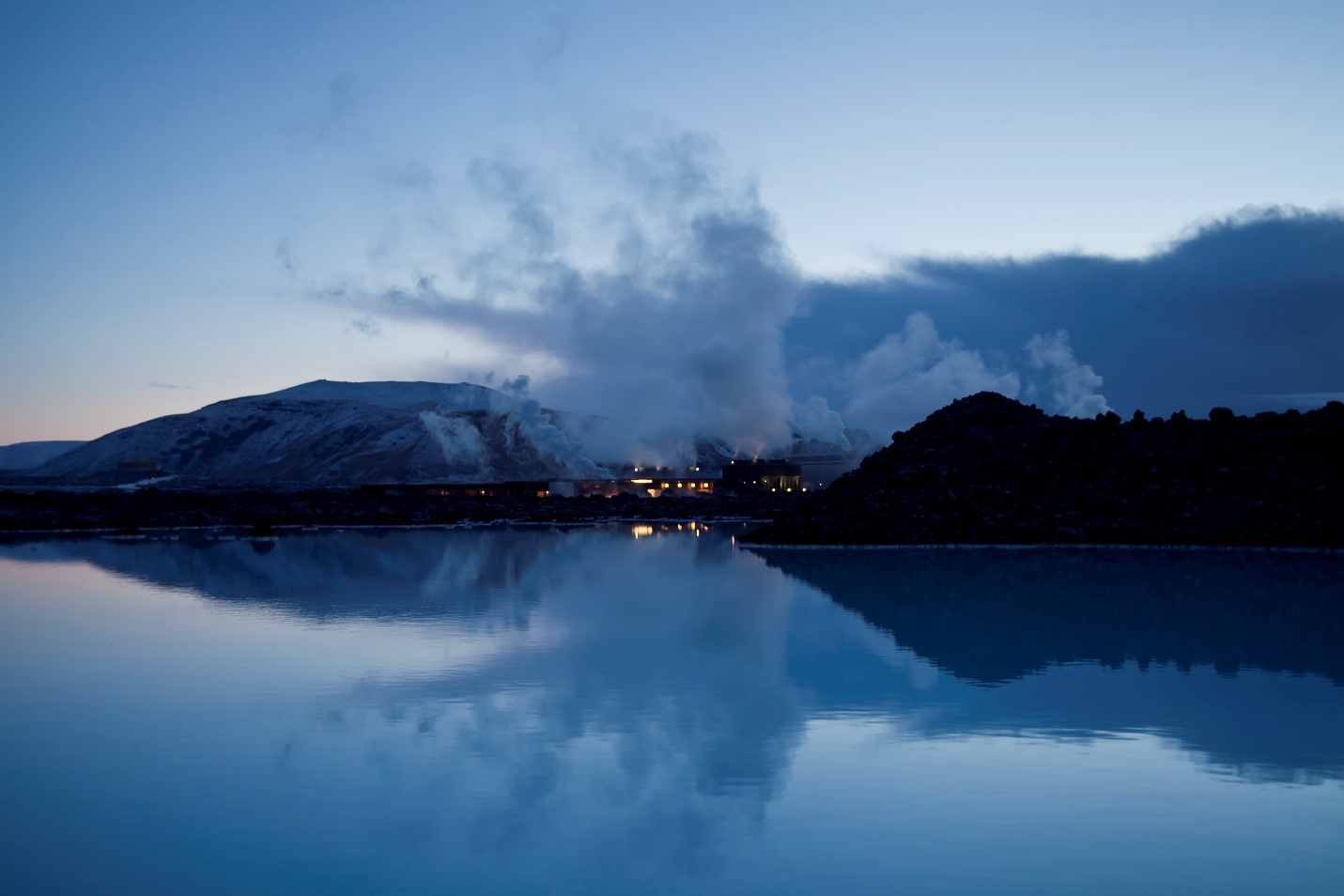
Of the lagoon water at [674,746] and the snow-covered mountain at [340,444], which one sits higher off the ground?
the snow-covered mountain at [340,444]

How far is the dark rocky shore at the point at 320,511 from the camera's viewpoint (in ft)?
171

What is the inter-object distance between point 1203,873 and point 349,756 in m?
6.00

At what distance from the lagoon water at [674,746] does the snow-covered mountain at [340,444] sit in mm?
80080

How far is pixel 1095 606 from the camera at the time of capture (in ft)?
63.4

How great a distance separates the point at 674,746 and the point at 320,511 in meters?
53.1

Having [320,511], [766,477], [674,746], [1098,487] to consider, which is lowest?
[674,746]

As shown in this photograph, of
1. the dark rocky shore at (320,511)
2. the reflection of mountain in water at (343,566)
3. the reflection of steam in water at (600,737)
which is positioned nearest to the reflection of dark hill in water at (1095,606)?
the reflection of steam in water at (600,737)

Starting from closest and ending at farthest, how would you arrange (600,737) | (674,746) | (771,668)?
(674,746), (600,737), (771,668)

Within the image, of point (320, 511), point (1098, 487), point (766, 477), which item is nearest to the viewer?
point (1098, 487)

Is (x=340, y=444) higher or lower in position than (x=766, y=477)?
higher

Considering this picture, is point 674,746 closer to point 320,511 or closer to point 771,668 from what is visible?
point 771,668

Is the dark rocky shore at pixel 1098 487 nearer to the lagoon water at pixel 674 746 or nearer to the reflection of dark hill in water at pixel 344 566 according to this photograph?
the reflection of dark hill in water at pixel 344 566

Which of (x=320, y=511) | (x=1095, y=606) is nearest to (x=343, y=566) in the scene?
(x=1095, y=606)

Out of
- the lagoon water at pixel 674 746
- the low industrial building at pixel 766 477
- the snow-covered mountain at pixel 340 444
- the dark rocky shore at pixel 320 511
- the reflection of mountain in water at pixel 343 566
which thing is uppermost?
the snow-covered mountain at pixel 340 444
